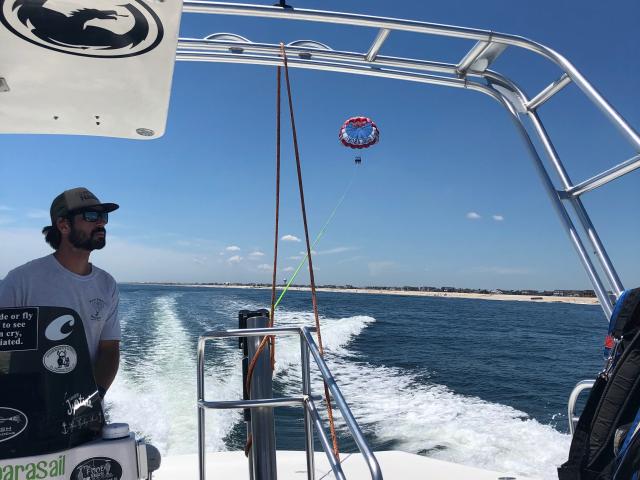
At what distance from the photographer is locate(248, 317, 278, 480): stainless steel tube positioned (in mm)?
1917

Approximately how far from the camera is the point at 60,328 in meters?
1.20

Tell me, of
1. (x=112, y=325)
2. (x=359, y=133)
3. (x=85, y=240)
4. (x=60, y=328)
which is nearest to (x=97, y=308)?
(x=112, y=325)

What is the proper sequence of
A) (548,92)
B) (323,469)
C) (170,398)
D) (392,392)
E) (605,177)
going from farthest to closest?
(392,392) → (170,398) → (323,469) → (548,92) → (605,177)

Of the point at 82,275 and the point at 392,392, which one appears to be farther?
the point at 392,392

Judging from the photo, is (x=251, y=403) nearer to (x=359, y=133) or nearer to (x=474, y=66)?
(x=474, y=66)

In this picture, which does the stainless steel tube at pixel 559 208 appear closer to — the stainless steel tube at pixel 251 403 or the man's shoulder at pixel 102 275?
the stainless steel tube at pixel 251 403

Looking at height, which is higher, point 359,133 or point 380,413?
point 359,133

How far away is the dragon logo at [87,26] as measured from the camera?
1293 millimetres

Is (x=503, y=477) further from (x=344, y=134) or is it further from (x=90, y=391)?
(x=344, y=134)

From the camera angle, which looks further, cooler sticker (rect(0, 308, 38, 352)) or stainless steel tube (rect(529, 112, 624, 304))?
stainless steel tube (rect(529, 112, 624, 304))

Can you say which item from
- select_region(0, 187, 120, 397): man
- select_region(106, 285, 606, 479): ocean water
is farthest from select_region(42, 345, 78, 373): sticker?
select_region(106, 285, 606, 479): ocean water

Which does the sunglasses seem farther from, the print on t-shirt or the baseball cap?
the print on t-shirt

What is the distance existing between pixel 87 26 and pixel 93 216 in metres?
0.64

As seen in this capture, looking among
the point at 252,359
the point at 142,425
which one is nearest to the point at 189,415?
the point at 142,425
